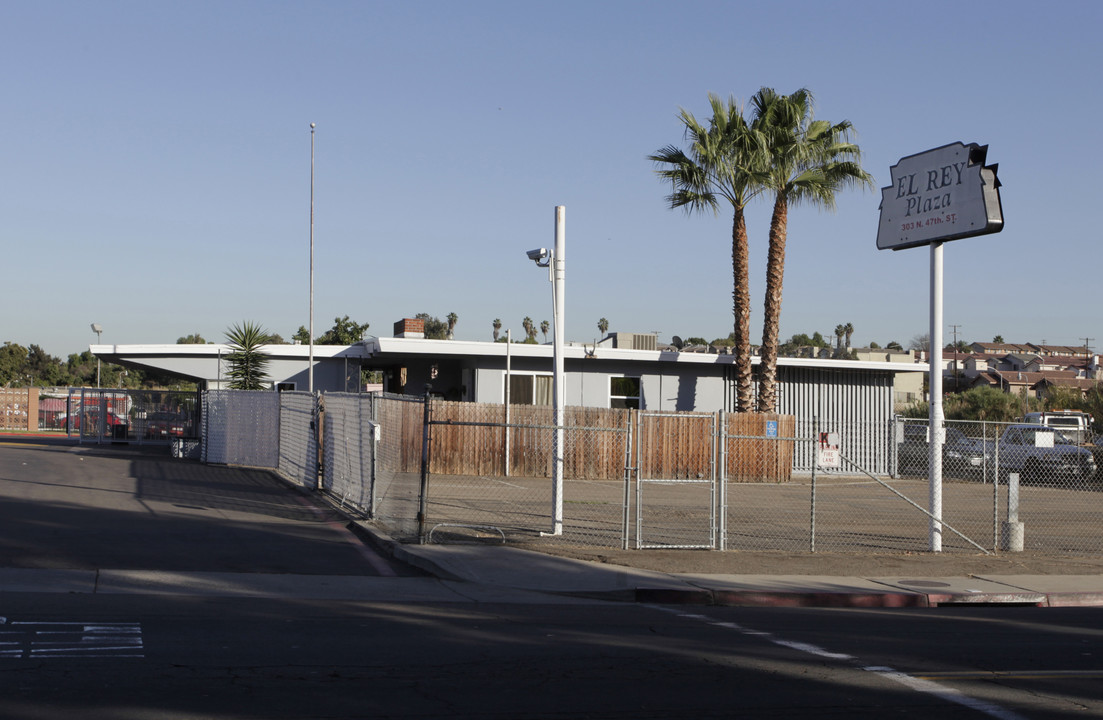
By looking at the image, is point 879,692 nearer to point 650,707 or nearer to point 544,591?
point 650,707

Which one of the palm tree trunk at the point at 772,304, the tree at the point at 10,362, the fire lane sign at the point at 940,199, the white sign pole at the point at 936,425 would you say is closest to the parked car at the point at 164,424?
the palm tree trunk at the point at 772,304

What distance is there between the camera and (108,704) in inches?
248

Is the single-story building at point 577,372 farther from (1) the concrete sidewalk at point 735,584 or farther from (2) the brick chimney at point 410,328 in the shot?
(1) the concrete sidewalk at point 735,584

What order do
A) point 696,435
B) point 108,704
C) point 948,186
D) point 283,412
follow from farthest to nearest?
point 696,435 → point 283,412 → point 948,186 → point 108,704

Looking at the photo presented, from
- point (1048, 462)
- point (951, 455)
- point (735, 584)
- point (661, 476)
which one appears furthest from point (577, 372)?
point (735, 584)

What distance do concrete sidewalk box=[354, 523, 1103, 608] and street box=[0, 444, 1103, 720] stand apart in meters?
0.29

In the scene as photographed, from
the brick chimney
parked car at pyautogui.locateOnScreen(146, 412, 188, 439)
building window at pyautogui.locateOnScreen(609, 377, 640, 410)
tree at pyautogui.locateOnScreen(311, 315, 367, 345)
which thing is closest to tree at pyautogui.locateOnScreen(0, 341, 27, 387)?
tree at pyautogui.locateOnScreen(311, 315, 367, 345)

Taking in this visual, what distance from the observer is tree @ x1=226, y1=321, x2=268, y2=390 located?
1219 inches

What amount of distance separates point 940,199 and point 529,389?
17.8 metres

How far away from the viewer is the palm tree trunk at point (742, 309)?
29.7 metres

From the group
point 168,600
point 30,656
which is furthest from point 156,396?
point 30,656

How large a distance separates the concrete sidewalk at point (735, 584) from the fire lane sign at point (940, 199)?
5292mm

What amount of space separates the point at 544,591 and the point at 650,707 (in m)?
4.76

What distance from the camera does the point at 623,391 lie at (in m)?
32.5
